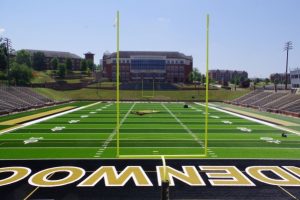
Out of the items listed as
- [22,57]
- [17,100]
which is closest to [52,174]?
[17,100]

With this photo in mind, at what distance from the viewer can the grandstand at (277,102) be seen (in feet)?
123

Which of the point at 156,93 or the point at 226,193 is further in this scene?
the point at 156,93

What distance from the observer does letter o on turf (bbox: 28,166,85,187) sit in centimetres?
1068

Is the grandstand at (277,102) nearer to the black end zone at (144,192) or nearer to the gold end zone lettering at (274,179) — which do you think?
the gold end zone lettering at (274,179)

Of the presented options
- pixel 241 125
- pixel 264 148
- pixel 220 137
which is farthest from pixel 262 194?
pixel 241 125

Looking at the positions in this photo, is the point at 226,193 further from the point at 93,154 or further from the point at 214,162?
the point at 93,154

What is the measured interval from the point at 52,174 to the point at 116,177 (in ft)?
7.91

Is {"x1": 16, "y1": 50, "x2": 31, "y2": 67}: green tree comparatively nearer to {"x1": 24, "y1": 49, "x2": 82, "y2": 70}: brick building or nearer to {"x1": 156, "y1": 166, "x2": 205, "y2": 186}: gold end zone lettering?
{"x1": 24, "y1": 49, "x2": 82, "y2": 70}: brick building

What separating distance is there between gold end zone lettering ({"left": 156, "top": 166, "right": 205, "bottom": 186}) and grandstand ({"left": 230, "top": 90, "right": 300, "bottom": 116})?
25.5 metres

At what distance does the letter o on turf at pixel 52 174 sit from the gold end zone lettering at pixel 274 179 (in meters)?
6.45

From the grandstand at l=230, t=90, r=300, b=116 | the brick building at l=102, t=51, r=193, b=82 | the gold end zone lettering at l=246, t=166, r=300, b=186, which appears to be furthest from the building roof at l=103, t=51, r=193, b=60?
the gold end zone lettering at l=246, t=166, r=300, b=186

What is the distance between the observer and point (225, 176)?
11.6 m

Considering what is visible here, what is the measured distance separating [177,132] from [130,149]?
643 cm

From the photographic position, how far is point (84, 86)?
81375 millimetres
